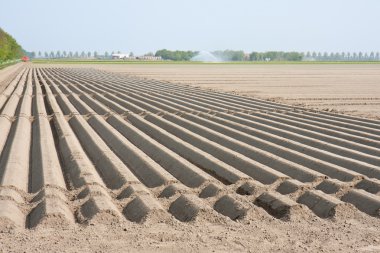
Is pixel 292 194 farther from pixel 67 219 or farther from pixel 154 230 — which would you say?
pixel 67 219

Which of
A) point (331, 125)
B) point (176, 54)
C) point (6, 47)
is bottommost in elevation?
point (176, 54)

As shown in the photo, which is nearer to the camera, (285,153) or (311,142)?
(285,153)

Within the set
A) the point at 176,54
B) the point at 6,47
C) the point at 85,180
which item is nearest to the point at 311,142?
the point at 85,180

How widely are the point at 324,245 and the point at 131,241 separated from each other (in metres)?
1.37

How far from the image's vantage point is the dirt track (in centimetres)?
376

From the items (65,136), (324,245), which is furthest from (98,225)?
(65,136)

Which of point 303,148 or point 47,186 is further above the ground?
point 47,186

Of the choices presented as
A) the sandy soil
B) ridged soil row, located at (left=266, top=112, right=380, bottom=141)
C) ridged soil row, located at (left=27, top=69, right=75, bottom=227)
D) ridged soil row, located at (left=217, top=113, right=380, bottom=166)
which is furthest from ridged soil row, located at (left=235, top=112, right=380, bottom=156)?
the sandy soil

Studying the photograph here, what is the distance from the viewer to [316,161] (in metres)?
6.08

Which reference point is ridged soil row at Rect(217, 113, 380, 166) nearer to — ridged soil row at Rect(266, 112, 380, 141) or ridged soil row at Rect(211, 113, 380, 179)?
ridged soil row at Rect(211, 113, 380, 179)

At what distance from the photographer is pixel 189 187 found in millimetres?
5125

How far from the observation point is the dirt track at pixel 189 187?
3762 millimetres

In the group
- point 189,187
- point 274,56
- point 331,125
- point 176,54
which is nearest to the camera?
point 189,187

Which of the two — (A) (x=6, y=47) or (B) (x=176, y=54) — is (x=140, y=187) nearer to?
(A) (x=6, y=47)
